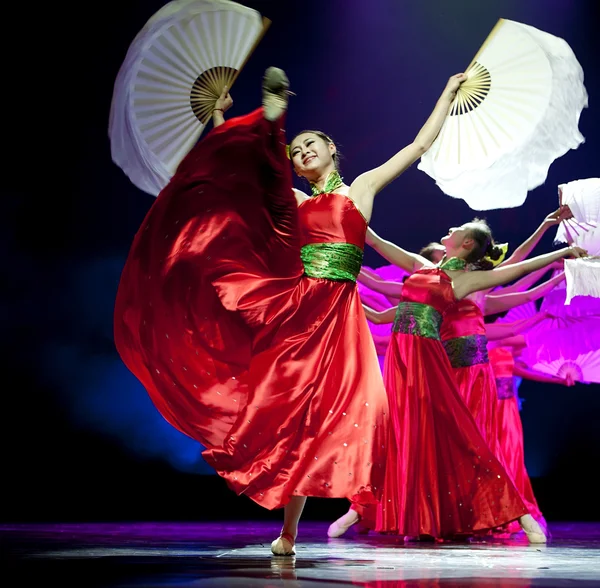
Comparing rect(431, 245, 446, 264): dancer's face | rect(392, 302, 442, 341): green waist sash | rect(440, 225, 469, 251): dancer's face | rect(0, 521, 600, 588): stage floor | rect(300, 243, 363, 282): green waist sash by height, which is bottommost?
rect(0, 521, 600, 588): stage floor

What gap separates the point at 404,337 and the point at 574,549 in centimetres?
108

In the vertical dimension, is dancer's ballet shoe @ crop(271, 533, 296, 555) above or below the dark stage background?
below

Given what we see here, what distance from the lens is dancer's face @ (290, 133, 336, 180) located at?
2.54 meters

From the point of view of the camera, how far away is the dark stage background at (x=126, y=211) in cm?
425

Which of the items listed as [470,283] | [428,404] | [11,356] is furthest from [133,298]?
[11,356]

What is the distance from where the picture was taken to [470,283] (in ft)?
11.2

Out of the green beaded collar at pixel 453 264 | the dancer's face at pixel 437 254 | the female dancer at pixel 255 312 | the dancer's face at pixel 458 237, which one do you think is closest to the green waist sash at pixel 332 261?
the female dancer at pixel 255 312

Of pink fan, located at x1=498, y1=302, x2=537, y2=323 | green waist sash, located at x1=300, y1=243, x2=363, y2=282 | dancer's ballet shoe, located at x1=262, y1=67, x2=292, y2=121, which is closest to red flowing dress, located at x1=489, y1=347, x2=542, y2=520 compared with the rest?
pink fan, located at x1=498, y1=302, x2=537, y2=323

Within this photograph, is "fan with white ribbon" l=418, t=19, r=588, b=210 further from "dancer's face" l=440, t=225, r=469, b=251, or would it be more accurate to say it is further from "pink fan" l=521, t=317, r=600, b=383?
"pink fan" l=521, t=317, r=600, b=383

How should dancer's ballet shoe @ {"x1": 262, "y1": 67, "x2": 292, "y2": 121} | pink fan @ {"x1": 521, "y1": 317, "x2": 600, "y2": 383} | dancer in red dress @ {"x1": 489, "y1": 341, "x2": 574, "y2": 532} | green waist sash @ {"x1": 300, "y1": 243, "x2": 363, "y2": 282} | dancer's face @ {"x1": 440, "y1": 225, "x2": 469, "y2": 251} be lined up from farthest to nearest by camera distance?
pink fan @ {"x1": 521, "y1": 317, "x2": 600, "y2": 383}
dancer in red dress @ {"x1": 489, "y1": 341, "x2": 574, "y2": 532}
dancer's face @ {"x1": 440, "y1": 225, "x2": 469, "y2": 251}
green waist sash @ {"x1": 300, "y1": 243, "x2": 363, "y2": 282}
dancer's ballet shoe @ {"x1": 262, "y1": 67, "x2": 292, "y2": 121}

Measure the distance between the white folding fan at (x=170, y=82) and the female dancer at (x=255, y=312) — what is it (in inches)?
15.8

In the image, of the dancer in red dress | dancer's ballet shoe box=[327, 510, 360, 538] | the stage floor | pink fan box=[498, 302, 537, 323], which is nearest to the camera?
the stage floor

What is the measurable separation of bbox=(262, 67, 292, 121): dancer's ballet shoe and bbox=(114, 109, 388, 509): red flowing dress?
0.14 feet

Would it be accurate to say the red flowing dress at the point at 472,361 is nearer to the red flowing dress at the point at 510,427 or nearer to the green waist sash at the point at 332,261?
the red flowing dress at the point at 510,427
